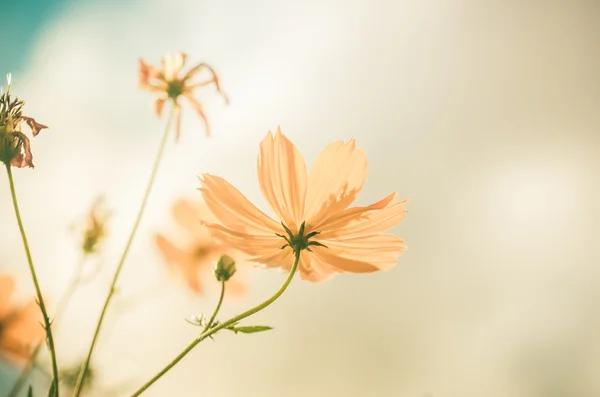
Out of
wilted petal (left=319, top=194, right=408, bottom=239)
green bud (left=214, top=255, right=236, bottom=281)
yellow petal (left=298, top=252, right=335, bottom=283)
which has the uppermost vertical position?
wilted petal (left=319, top=194, right=408, bottom=239)

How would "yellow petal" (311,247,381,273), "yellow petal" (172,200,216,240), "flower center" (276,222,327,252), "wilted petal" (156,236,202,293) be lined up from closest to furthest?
"yellow petal" (311,247,381,273)
"flower center" (276,222,327,252)
"wilted petal" (156,236,202,293)
"yellow petal" (172,200,216,240)

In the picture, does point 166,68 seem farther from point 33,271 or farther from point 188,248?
point 33,271

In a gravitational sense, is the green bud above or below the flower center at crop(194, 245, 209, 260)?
above

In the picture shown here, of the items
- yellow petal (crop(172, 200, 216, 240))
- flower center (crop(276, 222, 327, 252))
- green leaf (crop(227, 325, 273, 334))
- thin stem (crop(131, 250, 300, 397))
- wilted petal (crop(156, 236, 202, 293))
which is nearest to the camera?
thin stem (crop(131, 250, 300, 397))

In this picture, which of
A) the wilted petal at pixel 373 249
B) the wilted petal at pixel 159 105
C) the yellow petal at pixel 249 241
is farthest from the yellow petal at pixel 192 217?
the wilted petal at pixel 373 249

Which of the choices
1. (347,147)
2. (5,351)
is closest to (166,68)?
(347,147)

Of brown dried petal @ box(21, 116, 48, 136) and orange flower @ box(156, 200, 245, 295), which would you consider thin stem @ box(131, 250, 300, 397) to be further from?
orange flower @ box(156, 200, 245, 295)

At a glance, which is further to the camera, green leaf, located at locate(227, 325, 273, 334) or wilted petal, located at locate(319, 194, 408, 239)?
wilted petal, located at locate(319, 194, 408, 239)

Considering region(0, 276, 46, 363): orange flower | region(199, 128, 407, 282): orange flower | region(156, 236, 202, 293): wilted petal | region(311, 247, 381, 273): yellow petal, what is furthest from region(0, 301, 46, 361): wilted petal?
region(311, 247, 381, 273): yellow petal
